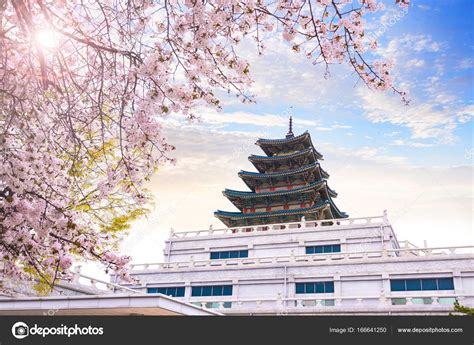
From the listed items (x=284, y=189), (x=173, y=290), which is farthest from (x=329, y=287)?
(x=284, y=189)

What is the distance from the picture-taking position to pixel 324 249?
30.5m

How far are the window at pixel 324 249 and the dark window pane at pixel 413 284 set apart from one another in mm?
6333

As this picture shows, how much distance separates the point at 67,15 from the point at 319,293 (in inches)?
915

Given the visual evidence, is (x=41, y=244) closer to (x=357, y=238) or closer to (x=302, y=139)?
(x=357, y=238)

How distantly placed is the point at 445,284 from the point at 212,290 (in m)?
Result: 13.8

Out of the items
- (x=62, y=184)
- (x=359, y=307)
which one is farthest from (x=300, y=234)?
(x=62, y=184)

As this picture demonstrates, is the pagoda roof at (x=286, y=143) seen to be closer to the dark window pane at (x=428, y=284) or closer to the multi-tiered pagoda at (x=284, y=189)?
the multi-tiered pagoda at (x=284, y=189)

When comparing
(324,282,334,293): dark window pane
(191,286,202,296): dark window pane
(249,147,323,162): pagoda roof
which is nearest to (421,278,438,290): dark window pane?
(324,282,334,293): dark window pane

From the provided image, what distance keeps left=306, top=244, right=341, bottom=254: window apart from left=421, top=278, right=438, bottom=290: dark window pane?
22.8 ft

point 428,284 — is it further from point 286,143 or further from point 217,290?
point 286,143

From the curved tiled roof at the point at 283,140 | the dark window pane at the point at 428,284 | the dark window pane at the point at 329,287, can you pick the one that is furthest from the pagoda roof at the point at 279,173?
the dark window pane at the point at 428,284

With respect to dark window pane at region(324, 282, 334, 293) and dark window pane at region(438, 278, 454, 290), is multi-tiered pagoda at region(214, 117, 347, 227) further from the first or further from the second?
dark window pane at region(438, 278, 454, 290)

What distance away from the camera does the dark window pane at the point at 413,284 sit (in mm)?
23797

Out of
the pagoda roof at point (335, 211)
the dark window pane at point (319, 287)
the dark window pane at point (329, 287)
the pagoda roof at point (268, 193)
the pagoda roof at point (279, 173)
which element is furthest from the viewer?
the pagoda roof at point (335, 211)
